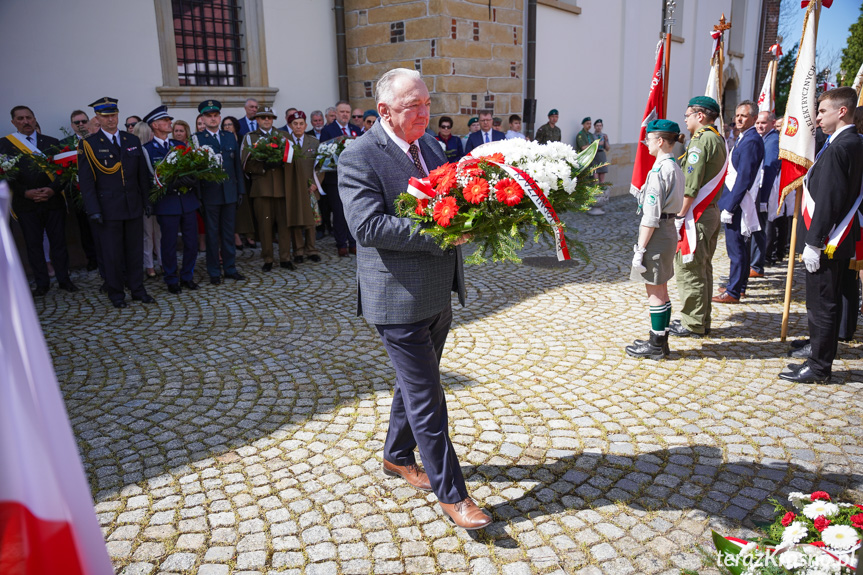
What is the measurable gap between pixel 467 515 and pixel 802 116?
4.68 meters

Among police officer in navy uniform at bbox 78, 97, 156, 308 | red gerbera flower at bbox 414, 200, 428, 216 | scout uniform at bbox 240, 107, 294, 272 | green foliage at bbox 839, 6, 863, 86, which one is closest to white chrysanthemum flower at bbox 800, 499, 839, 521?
red gerbera flower at bbox 414, 200, 428, 216

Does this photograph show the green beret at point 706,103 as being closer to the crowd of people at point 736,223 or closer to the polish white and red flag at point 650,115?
the crowd of people at point 736,223

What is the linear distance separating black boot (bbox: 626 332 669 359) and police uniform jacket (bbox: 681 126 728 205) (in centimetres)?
139

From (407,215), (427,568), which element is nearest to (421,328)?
(407,215)

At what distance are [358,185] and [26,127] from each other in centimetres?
720

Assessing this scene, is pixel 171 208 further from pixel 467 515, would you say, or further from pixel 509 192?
pixel 509 192

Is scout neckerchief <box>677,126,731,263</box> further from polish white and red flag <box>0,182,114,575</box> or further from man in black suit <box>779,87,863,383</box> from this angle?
polish white and red flag <box>0,182,114,575</box>

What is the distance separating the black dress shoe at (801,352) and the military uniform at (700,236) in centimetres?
78

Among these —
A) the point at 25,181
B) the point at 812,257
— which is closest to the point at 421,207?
the point at 812,257

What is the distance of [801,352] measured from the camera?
5.69 m

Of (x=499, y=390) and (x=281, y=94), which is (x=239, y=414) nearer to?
(x=499, y=390)

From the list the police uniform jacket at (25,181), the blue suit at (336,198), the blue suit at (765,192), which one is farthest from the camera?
the blue suit at (336,198)

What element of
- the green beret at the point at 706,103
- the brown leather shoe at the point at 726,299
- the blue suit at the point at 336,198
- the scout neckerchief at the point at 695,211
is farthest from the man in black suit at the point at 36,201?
the brown leather shoe at the point at 726,299

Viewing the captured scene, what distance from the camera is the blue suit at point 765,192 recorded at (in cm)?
830
